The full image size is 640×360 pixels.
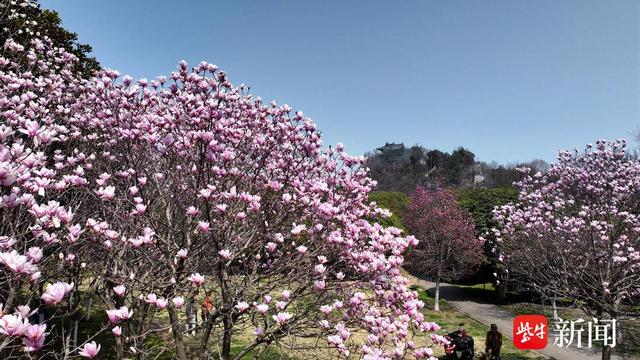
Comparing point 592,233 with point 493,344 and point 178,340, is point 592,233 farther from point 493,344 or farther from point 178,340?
point 178,340

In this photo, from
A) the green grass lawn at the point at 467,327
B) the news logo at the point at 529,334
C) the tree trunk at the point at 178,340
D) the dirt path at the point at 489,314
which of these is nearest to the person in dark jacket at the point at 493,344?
the green grass lawn at the point at 467,327

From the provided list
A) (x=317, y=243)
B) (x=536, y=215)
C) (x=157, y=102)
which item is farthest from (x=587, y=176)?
(x=157, y=102)

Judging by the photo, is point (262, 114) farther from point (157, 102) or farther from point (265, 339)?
point (265, 339)

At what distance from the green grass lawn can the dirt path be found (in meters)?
0.62

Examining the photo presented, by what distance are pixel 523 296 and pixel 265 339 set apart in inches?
915

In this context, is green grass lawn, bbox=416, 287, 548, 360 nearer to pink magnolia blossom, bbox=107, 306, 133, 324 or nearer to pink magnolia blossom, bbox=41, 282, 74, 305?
pink magnolia blossom, bbox=107, 306, 133, 324

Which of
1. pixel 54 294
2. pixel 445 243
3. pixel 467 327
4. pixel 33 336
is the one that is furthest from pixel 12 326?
pixel 445 243

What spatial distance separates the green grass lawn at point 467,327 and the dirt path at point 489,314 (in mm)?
623

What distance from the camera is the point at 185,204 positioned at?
19.4ft

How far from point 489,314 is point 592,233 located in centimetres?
1174

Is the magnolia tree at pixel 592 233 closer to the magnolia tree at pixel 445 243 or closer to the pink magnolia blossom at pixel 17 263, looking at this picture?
the magnolia tree at pixel 445 243

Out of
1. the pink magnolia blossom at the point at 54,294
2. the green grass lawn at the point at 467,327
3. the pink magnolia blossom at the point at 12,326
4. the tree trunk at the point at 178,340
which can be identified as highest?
the pink magnolia blossom at the point at 54,294

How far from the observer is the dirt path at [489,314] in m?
14.0

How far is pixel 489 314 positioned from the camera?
20.6 metres
